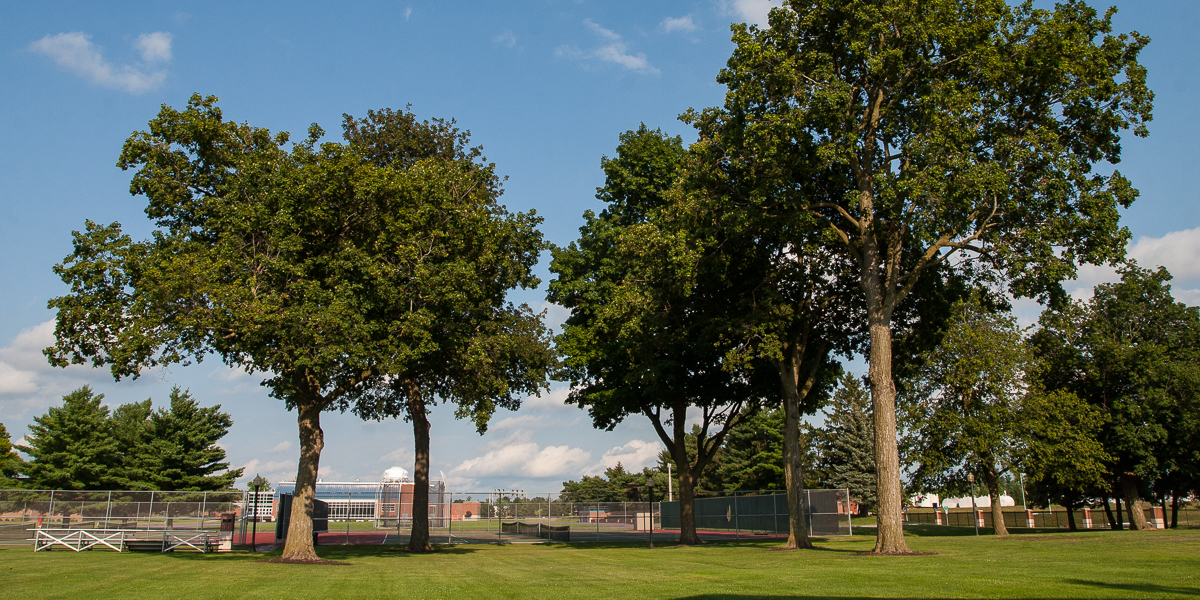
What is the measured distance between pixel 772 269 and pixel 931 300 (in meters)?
5.96

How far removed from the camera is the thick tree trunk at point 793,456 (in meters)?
26.6

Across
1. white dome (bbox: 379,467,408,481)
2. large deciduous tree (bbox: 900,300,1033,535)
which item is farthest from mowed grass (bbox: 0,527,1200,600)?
white dome (bbox: 379,467,408,481)

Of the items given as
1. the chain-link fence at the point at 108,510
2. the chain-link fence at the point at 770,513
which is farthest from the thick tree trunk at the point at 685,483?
the chain-link fence at the point at 108,510

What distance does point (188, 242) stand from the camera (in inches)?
835

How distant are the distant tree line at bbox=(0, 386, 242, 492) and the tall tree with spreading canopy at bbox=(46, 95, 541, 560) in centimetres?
4107

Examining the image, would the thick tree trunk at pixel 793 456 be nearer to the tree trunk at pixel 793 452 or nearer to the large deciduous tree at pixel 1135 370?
the tree trunk at pixel 793 452

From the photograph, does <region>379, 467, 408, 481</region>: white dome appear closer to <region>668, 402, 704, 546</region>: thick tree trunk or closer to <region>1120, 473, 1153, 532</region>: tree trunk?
<region>668, 402, 704, 546</region>: thick tree trunk

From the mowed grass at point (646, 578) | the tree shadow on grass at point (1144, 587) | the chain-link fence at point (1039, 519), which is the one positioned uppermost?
the tree shadow on grass at point (1144, 587)

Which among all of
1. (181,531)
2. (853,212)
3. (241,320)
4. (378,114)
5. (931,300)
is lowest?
(181,531)

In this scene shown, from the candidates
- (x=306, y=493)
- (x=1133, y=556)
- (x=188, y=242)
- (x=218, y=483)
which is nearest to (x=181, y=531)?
(x=306, y=493)

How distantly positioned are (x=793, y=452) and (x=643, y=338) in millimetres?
7140

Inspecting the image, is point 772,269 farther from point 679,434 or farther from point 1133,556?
point 1133,556

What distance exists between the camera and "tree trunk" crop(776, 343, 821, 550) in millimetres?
26547

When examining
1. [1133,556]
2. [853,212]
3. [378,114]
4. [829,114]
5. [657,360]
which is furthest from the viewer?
[657,360]
